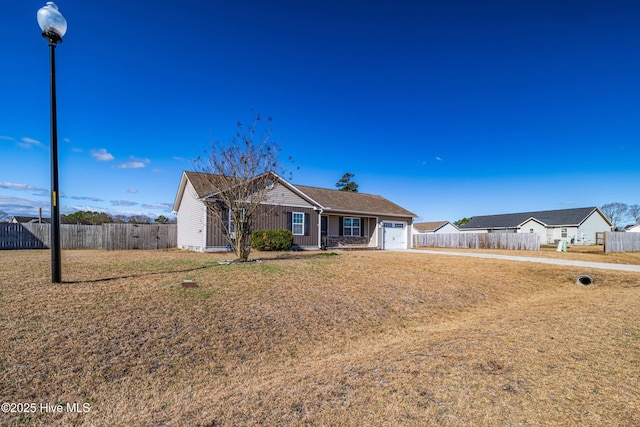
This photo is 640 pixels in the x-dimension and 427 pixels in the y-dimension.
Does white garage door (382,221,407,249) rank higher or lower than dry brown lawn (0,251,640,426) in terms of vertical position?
higher

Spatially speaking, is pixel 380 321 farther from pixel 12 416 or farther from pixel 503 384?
pixel 12 416

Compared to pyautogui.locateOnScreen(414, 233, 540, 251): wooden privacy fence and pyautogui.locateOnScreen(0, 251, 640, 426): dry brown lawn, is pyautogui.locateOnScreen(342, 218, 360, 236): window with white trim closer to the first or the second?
pyautogui.locateOnScreen(414, 233, 540, 251): wooden privacy fence

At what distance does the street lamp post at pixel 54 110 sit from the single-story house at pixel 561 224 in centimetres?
4620

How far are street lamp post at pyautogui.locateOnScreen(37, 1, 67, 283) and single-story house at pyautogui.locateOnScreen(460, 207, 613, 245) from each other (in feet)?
152

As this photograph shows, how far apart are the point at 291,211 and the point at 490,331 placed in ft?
50.7

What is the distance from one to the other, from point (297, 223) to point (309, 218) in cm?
96

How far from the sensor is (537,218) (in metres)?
44.2

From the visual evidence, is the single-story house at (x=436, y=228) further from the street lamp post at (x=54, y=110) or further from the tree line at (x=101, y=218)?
the street lamp post at (x=54, y=110)

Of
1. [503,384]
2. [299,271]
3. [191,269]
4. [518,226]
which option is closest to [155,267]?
[191,269]

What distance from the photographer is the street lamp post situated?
6684mm

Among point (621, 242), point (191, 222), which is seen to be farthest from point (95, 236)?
point (621, 242)

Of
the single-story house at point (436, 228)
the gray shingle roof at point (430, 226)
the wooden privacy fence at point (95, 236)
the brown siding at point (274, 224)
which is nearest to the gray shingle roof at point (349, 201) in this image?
the brown siding at point (274, 224)

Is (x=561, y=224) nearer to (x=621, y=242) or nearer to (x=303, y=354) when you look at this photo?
(x=621, y=242)

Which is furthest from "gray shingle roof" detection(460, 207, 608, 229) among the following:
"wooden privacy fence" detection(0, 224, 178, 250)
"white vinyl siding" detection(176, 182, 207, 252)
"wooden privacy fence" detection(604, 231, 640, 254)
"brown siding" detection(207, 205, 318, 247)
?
"wooden privacy fence" detection(0, 224, 178, 250)
